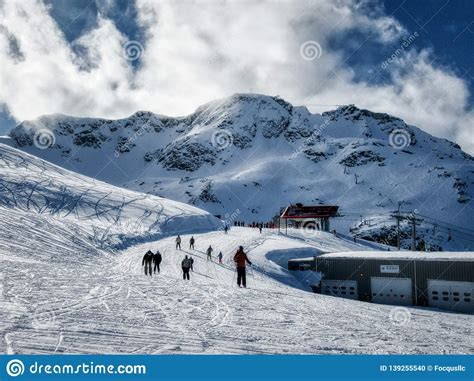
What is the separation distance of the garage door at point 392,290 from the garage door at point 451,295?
4.99ft

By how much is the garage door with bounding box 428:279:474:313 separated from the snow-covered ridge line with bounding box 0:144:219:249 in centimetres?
2782

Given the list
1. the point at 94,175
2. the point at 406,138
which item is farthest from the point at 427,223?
the point at 94,175

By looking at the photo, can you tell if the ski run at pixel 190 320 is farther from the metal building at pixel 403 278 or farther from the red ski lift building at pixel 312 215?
the red ski lift building at pixel 312 215

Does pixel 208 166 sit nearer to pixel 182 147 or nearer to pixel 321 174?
pixel 182 147

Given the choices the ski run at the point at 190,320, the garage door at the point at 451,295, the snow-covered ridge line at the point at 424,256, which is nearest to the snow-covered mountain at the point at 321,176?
the snow-covered ridge line at the point at 424,256

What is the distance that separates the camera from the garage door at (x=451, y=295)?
25891 millimetres

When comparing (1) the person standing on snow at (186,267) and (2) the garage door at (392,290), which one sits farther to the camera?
(2) the garage door at (392,290)

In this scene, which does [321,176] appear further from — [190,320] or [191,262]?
[190,320]

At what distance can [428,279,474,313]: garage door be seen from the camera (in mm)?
25891

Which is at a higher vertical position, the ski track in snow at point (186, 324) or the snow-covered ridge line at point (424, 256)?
the snow-covered ridge line at point (424, 256)

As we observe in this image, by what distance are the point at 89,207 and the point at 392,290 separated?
39082mm

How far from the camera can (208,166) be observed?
175 m

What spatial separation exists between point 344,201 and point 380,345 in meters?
122

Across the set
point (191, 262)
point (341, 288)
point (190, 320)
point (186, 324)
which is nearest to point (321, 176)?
point (341, 288)
